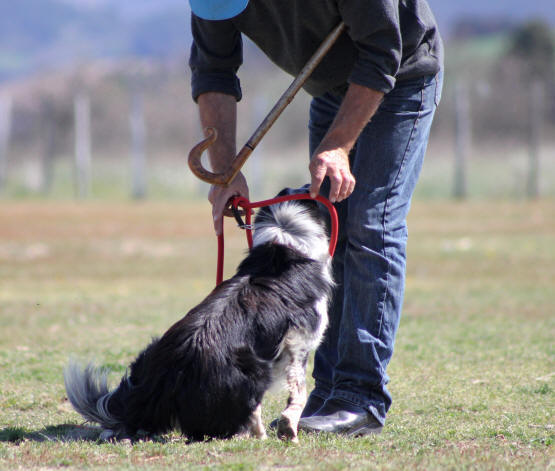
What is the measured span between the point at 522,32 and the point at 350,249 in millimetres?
50471

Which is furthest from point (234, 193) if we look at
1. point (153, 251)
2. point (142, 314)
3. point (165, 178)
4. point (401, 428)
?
point (165, 178)

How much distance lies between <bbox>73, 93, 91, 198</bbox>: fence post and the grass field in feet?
31.7

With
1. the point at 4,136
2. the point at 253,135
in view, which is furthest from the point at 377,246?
the point at 4,136

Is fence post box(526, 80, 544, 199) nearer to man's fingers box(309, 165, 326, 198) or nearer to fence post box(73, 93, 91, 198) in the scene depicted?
fence post box(73, 93, 91, 198)

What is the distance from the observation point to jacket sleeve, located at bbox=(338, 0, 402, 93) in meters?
3.18

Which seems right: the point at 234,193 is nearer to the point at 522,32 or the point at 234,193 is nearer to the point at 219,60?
the point at 219,60

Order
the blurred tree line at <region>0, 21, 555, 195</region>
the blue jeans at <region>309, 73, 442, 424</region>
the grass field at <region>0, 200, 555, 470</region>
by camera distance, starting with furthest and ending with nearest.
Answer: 1. the blurred tree line at <region>0, 21, 555, 195</region>
2. the blue jeans at <region>309, 73, 442, 424</region>
3. the grass field at <region>0, 200, 555, 470</region>

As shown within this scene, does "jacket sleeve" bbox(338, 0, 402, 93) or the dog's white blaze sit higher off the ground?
"jacket sleeve" bbox(338, 0, 402, 93)

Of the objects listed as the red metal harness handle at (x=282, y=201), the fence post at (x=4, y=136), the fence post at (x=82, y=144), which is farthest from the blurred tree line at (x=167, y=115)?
the red metal harness handle at (x=282, y=201)

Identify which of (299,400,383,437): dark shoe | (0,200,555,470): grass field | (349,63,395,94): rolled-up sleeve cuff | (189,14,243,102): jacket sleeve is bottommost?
(0,200,555,470): grass field

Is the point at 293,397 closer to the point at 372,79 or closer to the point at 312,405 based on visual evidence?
the point at 312,405

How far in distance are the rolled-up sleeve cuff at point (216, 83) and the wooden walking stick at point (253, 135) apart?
28 centimetres

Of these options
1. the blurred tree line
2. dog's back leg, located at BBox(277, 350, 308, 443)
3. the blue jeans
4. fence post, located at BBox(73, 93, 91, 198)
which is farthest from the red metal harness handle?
fence post, located at BBox(73, 93, 91, 198)

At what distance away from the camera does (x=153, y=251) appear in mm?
12844
